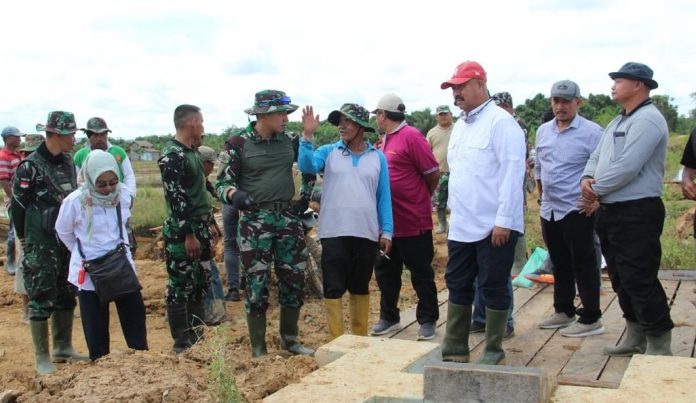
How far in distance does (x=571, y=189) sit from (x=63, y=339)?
4.19 metres

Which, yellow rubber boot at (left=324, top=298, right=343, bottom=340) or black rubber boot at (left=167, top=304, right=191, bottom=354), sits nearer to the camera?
yellow rubber boot at (left=324, top=298, right=343, bottom=340)

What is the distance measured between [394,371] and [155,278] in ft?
18.4

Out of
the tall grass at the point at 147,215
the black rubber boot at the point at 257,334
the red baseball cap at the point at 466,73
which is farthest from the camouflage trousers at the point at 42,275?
the tall grass at the point at 147,215

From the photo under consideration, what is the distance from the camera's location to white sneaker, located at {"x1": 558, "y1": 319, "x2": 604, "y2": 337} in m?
5.46

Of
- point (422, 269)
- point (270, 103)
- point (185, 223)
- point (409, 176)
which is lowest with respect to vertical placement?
point (422, 269)

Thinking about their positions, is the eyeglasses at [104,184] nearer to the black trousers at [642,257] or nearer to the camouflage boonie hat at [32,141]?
the camouflage boonie hat at [32,141]

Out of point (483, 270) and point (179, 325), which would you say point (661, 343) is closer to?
point (483, 270)

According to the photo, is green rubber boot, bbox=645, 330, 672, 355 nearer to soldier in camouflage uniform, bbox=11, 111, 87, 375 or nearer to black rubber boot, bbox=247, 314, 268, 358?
black rubber boot, bbox=247, 314, 268, 358

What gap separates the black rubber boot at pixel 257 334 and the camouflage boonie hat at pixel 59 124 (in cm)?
203

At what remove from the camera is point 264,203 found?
517 cm

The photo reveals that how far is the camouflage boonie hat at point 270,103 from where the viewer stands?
515 centimetres

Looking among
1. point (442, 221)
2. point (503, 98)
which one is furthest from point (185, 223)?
point (442, 221)

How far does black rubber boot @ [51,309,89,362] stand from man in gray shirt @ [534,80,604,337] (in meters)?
3.85

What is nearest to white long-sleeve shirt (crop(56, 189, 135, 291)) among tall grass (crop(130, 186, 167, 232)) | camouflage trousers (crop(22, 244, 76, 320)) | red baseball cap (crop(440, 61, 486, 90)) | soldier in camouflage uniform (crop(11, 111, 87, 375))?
soldier in camouflage uniform (crop(11, 111, 87, 375))
